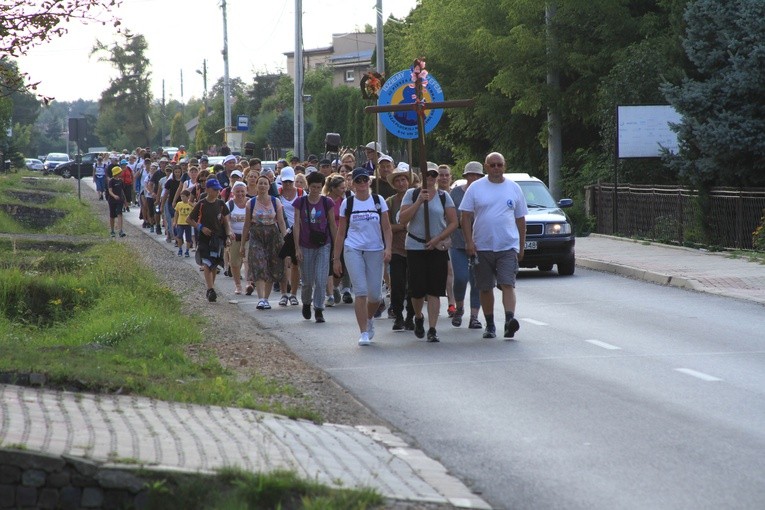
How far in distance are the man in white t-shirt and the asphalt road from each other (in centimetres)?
47

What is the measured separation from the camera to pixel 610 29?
35.7 meters

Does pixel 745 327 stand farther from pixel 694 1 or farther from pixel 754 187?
pixel 694 1

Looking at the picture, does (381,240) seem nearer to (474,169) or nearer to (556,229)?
(474,169)

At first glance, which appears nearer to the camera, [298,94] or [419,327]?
[419,327]

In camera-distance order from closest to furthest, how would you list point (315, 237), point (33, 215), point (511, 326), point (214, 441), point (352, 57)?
point (214, 441) → point (511, 326) → point (315, 237) → point (33, 215) → point (352, 57)

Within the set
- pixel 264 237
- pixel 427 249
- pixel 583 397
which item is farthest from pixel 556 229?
pixel 583 397

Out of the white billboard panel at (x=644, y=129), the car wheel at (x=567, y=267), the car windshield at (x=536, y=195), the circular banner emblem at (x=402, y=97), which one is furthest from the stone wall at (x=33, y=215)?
the circular banner emblem at (x=402, y=97)

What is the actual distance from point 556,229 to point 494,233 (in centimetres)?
801

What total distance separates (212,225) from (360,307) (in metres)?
5.23

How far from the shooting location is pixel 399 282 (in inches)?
563

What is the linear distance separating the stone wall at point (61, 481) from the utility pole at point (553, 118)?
3132 centimetres

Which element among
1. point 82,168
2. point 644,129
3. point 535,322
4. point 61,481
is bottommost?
point 535,322

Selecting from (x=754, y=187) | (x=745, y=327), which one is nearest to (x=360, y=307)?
(x=745, y=327)

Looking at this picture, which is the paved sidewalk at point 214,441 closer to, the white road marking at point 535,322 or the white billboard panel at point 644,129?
the white road marking at point 535,322
